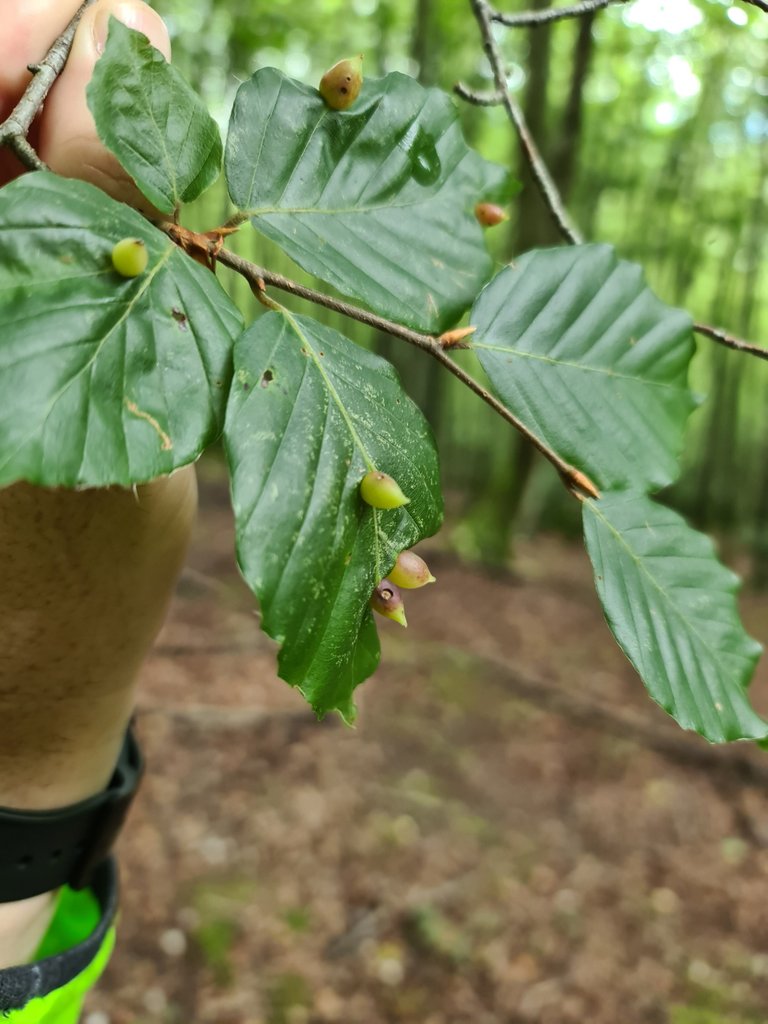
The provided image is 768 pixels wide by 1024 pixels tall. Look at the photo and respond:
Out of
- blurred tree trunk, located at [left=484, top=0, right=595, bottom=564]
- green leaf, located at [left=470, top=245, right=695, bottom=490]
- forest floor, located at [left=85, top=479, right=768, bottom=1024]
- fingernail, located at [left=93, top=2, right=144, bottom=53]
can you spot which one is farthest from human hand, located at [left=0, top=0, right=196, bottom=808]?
blurred tree trunk, located at [left=484, top=0, right=595, bottom=564]

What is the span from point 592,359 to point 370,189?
11.0 inches

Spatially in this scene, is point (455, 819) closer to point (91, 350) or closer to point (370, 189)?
point (370, 189)

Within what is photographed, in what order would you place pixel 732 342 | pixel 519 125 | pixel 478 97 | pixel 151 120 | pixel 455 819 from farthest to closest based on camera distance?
pixel 455 819 < pixel 478 97 < pixel 519 125 < pixel 732 342 < pixel 151 120

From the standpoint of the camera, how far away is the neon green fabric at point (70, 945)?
0.98 meters

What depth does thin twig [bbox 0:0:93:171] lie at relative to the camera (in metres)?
0.57

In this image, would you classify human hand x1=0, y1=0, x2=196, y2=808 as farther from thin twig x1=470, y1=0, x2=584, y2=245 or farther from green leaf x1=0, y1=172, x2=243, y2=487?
thin twig x1=470, y1=0, x2=584, y2=245

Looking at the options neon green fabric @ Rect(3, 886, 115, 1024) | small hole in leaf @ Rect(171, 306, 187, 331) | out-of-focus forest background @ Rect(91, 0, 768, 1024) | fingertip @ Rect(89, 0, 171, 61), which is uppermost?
fingertip @ Rect(89, 0, 171, 61)

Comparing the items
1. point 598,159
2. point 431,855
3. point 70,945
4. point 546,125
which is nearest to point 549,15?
point 70,945

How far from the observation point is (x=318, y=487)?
598mm

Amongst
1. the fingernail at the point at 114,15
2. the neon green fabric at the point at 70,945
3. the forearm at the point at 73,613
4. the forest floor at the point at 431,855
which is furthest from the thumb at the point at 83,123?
the forest floor at the point at 431,855

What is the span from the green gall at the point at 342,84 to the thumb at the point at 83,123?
0.16 meters

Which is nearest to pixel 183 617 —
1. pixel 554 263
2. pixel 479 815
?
pixel 479 815

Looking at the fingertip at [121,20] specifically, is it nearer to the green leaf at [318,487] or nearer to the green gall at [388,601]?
the green leaf at [318,487]

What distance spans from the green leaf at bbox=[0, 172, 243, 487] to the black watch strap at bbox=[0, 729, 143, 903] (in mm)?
616
